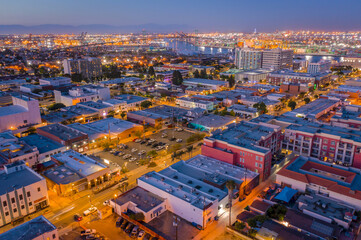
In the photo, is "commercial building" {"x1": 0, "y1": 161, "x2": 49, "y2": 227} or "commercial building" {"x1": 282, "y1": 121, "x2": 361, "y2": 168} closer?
"commercial building" {"x1": 0, "y1": 161, "x2": 49, "y2": 227}

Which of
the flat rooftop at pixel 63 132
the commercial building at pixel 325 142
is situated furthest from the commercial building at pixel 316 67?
the flat rooftop at pixel 63 132

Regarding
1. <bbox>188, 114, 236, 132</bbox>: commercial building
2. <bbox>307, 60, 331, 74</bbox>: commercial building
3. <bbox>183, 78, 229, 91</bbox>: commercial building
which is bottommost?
<bbox>188, 114, 236, 132</bbox>: commercial building

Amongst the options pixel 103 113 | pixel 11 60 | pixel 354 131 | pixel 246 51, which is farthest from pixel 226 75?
pixel 11 60

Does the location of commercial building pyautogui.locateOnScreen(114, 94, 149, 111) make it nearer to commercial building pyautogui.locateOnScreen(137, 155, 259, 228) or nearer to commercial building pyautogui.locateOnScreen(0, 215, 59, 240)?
commercial building pyautogui.locateOnScreen(137, 155, 259, 228)

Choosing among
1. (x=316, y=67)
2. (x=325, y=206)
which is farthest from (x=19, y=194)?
(x=316, y=67)

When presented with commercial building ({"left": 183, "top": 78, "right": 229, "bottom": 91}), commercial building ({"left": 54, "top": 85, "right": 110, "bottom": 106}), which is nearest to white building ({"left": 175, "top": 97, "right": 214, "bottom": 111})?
commercial building ({"left": 183, "top": 78, "right": 229, "bottom": 91})

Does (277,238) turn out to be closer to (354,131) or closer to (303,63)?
(354,131)
